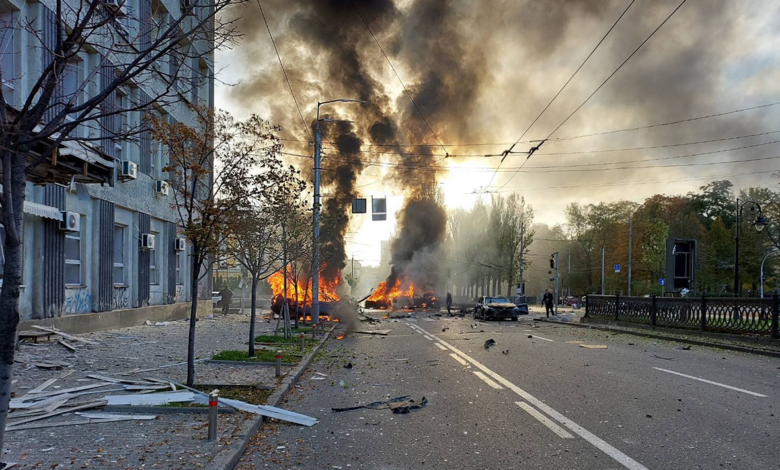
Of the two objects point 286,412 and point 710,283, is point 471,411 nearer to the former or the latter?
point 286,412

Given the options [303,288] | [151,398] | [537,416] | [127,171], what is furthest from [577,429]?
[303,288]

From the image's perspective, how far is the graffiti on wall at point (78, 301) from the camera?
49.3ft

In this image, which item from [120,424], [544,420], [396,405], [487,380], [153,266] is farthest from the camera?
[153,266]

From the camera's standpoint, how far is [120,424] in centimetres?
611

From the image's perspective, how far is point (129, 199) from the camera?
18.9 m

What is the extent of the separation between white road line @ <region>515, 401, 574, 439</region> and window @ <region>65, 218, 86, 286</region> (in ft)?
43.8

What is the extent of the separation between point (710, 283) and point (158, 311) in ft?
173

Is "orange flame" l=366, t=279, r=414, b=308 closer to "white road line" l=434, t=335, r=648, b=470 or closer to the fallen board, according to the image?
"white road line" l=434, t=335, r=648, b=470

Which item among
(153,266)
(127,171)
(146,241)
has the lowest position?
(153,266)

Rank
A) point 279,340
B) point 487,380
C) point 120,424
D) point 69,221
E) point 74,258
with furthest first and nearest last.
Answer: point 279,340 < point 74,258 < point 69,221 < point 487,380 < point 120,424

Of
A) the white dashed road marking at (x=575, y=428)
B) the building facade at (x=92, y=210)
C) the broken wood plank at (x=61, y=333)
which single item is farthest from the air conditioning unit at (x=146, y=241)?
the white dashed road marking at (x=575, y=428)

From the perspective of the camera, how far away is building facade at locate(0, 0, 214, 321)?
10.7 m

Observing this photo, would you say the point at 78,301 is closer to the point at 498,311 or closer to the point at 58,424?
the point at 58,424

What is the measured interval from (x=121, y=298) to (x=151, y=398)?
12879 mm
